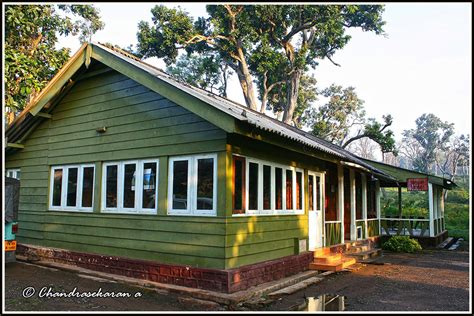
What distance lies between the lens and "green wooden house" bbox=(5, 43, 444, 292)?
7.57m

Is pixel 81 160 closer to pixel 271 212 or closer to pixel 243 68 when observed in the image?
pixel 271 212

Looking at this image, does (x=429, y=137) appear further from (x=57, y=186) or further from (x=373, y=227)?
(x=57, y=186)

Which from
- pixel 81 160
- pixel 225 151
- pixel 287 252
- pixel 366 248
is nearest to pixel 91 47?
pixel 81 160

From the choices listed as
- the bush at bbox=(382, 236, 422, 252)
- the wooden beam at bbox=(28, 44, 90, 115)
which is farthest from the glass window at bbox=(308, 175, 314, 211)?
the wooden beam at bbox=(28, 44, 90, 115)

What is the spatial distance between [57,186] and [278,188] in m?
6.22

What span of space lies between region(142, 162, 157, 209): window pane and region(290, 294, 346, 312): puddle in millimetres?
3778

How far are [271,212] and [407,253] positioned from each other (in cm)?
853

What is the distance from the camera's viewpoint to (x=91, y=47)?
9.56 m

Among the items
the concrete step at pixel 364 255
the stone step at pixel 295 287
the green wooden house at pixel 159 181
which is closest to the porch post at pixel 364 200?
the concrete step at pixel 364 255

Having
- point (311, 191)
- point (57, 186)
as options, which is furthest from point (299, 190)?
point (57, 186)

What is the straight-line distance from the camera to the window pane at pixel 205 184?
7.71 metres

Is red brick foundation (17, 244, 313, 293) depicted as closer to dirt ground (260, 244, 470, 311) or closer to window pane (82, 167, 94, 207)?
dirt ground (260, 244, 470, 311)

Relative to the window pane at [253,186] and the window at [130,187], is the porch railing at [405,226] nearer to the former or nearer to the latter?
the window pane at [253,186]

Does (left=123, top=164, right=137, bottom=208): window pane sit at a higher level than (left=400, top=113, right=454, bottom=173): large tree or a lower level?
lower
